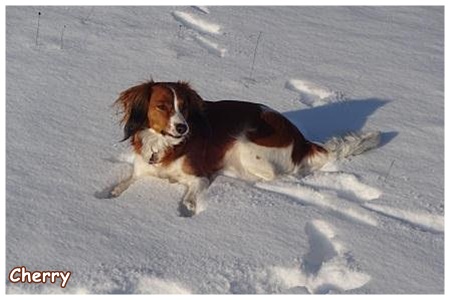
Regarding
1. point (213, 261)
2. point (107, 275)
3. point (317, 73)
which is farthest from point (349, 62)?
point (107, 275)

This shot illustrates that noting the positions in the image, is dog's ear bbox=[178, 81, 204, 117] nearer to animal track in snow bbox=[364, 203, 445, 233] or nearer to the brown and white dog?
the brown and white dog

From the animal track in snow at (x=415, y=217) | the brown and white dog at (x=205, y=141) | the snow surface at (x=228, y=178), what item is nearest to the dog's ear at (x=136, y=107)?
the brown and white dog at (x=205, y=141)

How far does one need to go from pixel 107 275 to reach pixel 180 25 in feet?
12.2

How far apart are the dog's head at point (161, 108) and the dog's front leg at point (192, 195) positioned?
0.99 feet

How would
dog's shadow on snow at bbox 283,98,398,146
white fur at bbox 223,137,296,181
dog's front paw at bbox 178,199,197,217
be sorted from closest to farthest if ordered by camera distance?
dog's front paw at bbox 178,199,197,217 → white fur at bbox 223,137,296,181 → dog's shadow on snow at bbox 283,98,398,146

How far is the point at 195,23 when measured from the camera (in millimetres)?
6871

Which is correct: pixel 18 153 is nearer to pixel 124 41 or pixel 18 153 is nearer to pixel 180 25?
pixel 124 41

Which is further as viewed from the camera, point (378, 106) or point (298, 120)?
point (378, 106)

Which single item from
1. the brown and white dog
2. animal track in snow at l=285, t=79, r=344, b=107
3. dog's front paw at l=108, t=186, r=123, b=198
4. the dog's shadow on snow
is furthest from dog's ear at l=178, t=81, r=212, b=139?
animal track in snow at l=285, t=79, r=344, b=107

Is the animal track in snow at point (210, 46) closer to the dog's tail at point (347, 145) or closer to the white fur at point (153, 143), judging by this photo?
the dog's tail at point (347, 145)

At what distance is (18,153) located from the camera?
4.48 m

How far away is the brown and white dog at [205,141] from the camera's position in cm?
429

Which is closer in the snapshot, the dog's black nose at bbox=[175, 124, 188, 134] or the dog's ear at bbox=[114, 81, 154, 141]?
the dog's black nose at bbox=[175, 124, 188, 134]

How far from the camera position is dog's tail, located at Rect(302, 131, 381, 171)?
471 centimetres
